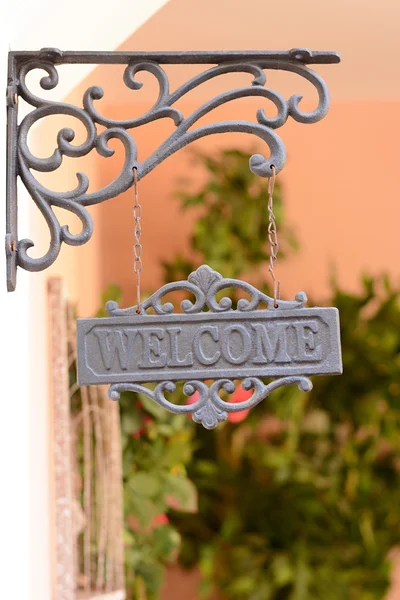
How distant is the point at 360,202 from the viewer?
2746 millimetres

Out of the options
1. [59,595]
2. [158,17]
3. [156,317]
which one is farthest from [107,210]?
[156,317]

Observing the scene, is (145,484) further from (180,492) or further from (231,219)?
(231,219)

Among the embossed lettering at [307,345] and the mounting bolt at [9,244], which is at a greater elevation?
the mounting bolt at [9,244]

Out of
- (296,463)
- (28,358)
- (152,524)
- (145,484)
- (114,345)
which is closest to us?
(114,345)

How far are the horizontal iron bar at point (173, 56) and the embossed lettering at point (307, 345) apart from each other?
31 centimetres

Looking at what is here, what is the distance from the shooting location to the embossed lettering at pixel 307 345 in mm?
847

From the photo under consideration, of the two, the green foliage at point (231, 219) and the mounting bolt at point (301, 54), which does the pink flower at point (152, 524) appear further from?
the mounting bolt at point (301, 54)

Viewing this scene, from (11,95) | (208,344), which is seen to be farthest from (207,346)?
(11,95)

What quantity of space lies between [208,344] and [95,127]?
0.91 ft

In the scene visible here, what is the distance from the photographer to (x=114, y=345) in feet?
2.75

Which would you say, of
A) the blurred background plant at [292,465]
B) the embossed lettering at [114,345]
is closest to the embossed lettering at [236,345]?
the embossed lettering at [114,345]

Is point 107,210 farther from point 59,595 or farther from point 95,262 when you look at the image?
point 59,595

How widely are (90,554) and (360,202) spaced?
1625 millimetres

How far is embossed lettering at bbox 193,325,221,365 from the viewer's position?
84 centimetres
